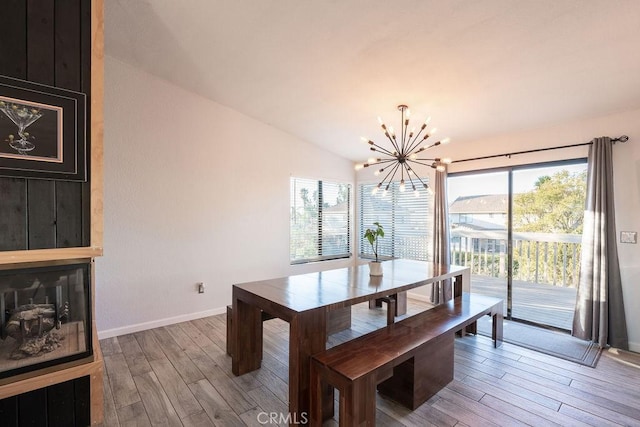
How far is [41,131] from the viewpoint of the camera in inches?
69.3

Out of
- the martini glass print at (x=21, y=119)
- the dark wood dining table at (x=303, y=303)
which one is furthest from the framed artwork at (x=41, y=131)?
the dark wood dining table at (x=303, y=303)

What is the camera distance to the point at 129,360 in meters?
2.73

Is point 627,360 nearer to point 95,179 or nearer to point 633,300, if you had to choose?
point 633,300

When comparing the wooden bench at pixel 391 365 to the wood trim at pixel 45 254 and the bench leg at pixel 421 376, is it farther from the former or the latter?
the wood trim at pixel 45 254

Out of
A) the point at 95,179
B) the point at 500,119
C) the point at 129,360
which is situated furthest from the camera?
the point at 500,119

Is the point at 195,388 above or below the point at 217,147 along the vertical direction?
below

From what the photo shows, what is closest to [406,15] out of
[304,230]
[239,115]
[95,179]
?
[95,179]

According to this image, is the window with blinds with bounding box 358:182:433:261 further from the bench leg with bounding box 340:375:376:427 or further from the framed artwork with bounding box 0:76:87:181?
the framed artwork with bounding box 0:76:87:181

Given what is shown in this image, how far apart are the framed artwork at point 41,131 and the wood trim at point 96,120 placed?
54 mm

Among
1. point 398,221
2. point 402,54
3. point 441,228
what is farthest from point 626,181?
point 398,221

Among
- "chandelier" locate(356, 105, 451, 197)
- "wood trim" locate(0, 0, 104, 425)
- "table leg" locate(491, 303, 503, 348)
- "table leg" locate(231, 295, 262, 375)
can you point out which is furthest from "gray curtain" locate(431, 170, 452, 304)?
"wood trim" locate(0, 0, 104, 425)

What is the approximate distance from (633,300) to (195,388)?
4.20 metres

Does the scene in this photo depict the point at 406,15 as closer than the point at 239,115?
Yes

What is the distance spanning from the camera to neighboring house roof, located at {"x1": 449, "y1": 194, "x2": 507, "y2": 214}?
398 cm
